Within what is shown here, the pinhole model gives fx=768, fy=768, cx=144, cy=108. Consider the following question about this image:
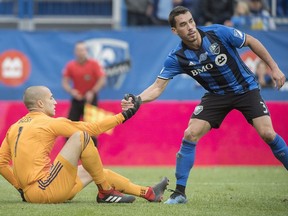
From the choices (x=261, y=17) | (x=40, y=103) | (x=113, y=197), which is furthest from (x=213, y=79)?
(x=261, y=17)

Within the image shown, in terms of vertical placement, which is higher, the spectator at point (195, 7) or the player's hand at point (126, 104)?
the player's hand at point (126, 104)

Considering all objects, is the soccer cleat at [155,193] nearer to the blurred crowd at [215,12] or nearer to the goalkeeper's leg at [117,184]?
the goalkeeper's leg at [117,184]

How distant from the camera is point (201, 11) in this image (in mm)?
18188

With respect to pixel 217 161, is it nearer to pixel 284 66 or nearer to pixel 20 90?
pixel 284 66

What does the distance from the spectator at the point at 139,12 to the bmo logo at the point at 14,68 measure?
9.67 feet

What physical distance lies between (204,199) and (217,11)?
9.61m

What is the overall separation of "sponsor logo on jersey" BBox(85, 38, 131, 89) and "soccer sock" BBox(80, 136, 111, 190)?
395 inches

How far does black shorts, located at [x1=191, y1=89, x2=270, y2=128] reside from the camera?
28.9ft

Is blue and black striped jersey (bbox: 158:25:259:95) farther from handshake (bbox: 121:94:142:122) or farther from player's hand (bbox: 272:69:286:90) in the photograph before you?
handshake (bbox: 121:94:142:122)

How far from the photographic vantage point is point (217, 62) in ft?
28.8

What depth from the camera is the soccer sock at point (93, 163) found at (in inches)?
314

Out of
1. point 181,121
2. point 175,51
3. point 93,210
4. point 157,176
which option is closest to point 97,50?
point 181,121

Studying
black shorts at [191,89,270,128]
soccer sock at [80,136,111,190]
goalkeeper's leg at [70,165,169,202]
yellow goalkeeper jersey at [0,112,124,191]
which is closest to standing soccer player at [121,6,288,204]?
black shorts at [191,89,270,128]

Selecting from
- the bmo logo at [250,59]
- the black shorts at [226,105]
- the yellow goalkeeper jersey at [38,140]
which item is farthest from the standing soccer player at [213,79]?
the bmo logo at [250,59]
